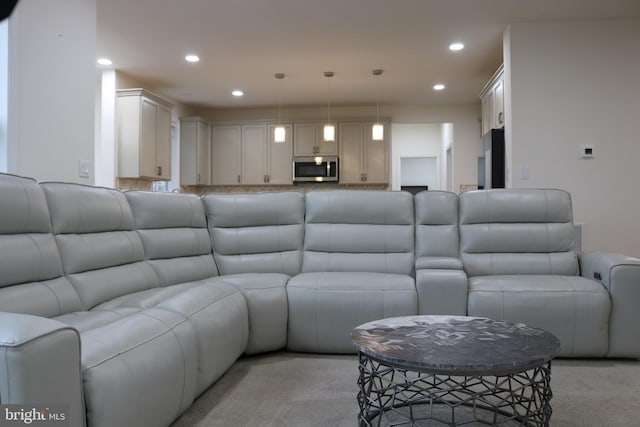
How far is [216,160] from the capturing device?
746cm

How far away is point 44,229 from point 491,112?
15.5 ft

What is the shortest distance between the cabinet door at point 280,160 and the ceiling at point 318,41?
0.82 m

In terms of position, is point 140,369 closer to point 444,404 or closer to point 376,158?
point 444,404

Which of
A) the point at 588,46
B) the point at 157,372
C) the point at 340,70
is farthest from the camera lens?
the point at 340,70

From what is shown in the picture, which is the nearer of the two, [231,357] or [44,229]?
[44,229]

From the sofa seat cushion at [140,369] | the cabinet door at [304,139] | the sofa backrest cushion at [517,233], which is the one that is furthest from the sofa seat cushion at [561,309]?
the cabinet door at [304,139]

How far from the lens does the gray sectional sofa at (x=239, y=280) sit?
4.28 ft

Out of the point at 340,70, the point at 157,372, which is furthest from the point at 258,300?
the point at 340,70

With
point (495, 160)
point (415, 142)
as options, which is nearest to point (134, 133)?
point (495, 160)

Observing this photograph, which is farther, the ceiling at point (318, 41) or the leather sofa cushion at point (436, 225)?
the ceiling at point (318, 41)

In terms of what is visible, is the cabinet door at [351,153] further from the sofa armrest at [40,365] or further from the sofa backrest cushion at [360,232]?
the sofa armrest at [40,365]

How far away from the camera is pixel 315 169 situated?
702 centimetres

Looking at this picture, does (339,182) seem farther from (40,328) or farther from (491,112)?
(40,328)

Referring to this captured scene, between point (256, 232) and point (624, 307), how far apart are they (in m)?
2.28
